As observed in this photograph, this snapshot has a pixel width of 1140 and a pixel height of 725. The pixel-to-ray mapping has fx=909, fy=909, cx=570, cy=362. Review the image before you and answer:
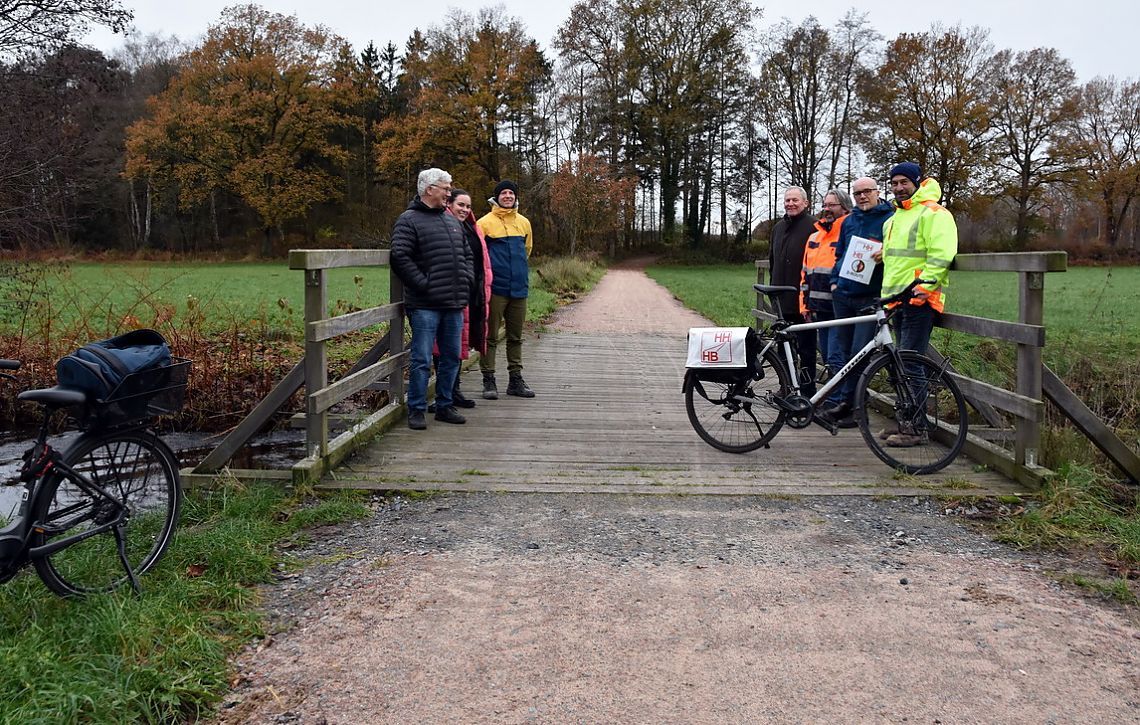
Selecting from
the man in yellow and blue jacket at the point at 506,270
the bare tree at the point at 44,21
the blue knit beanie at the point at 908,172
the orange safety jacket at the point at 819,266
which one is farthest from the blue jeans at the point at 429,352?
the bare tree at the point at 44,21

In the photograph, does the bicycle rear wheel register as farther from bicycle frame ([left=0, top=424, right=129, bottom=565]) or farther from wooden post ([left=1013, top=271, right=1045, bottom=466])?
bicycle frame ([left=0, top=424, right=129, bottom=565])

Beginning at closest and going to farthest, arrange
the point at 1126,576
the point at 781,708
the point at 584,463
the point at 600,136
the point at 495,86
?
the point at 781,708 < the point at 1126,576 < the point at 584,463 < the point at 495,86 < the point at 600,136

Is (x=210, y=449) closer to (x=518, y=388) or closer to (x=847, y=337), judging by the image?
(x=518, y=388)

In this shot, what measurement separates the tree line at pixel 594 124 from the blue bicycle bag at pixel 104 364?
116 feet

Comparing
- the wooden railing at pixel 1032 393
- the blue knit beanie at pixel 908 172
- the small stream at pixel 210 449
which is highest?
the blue knit beanie at pixel 908 172

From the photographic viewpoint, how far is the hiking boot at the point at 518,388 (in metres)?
8.16

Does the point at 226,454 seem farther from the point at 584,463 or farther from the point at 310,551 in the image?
the point at 584,463


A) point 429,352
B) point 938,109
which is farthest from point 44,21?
point 938,109

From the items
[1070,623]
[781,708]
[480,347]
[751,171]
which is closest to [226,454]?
[480,347]

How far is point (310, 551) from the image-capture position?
4148 mm

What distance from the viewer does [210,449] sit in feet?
26.0

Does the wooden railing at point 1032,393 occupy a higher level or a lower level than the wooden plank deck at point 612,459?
higher

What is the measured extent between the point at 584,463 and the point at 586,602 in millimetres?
2274

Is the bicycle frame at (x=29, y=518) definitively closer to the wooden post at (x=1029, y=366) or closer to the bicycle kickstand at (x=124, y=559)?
the bicycle kickstand at (x=124, y=559)
